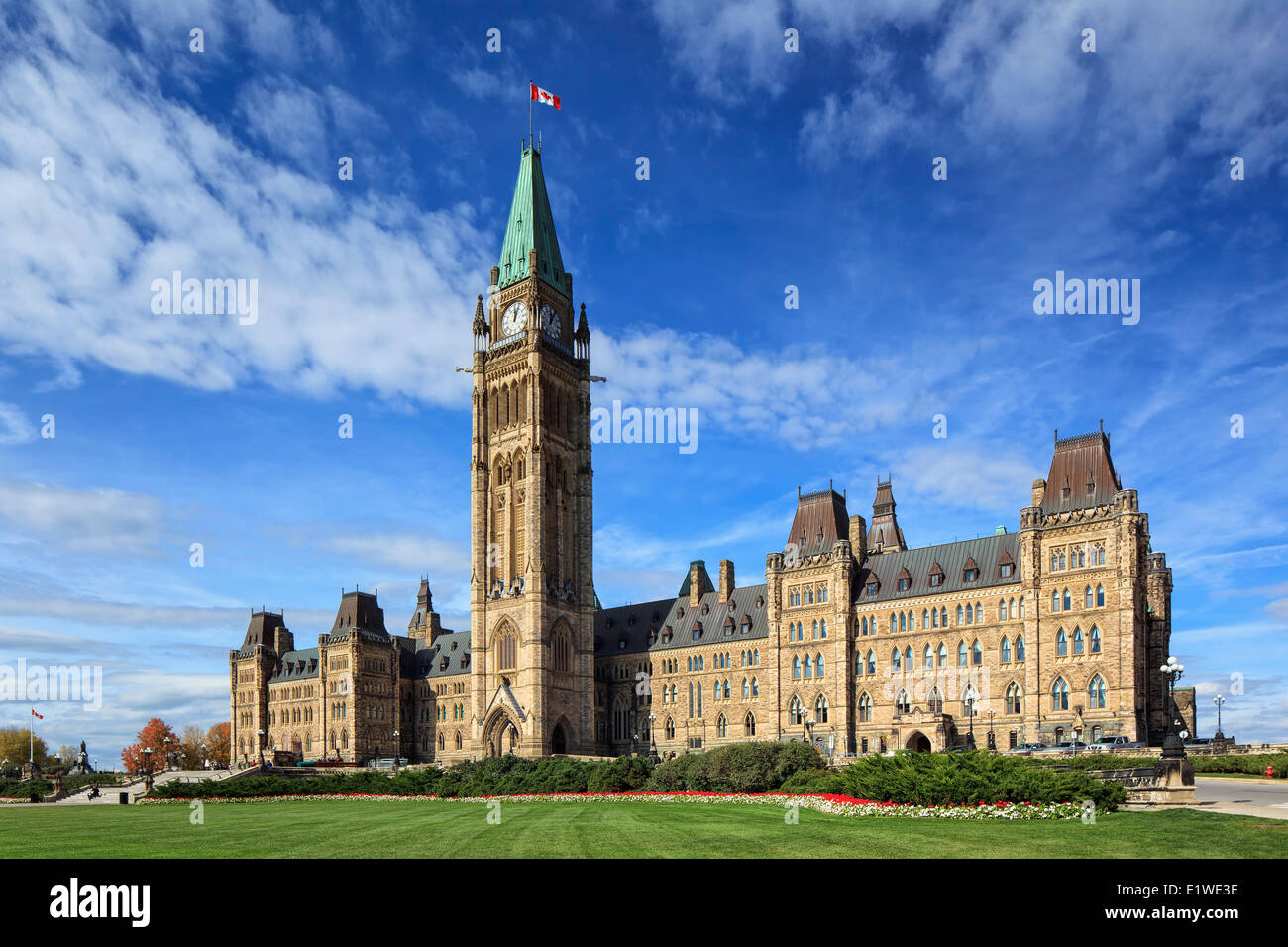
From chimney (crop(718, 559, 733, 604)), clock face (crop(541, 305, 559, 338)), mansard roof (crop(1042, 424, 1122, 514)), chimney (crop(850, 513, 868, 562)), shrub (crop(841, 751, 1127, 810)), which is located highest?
clock face (crop(541, 305, 559, 338))

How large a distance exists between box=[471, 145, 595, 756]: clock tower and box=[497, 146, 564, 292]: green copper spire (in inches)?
5.7

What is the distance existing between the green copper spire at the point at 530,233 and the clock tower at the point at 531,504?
146mm

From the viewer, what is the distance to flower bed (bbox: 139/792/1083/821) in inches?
1021

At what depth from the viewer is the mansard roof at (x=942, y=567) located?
236 ft

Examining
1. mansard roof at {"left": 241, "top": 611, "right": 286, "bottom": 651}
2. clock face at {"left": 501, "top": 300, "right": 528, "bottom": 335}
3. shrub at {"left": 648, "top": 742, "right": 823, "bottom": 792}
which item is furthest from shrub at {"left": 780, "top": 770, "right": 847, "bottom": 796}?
mansard roof at {"left": 241, "top": 611, "right": 286, "bottom": 651}

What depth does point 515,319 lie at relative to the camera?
9669cm

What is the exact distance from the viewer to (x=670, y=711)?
93.8 meters

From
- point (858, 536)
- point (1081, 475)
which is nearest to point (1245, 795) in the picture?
point (1081, 475)

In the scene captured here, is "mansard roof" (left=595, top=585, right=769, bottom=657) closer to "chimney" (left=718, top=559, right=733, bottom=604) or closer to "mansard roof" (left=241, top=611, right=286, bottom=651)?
"chimney" (left=718, top=559, right=733, bottom=604)

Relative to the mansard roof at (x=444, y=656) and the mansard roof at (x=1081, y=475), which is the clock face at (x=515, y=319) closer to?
the mansard roof at (x=444, y=656)

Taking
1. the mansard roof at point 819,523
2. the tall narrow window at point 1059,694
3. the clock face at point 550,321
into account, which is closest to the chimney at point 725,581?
the mansard roof at point 819,523

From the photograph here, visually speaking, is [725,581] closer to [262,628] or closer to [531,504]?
[531,504]

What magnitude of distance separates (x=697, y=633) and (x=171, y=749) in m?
81.2
